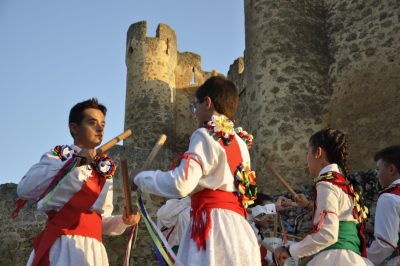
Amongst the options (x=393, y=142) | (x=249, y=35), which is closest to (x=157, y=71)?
(x=249, y=35)

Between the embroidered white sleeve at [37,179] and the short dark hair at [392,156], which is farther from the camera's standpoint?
the short dark hair at [392,156]

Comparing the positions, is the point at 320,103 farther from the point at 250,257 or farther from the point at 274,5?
the point at 250,257

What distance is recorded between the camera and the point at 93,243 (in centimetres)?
340

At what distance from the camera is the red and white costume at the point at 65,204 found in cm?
326

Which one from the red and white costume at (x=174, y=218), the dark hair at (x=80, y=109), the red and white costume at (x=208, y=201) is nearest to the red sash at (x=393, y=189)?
the red and white costume at (x=208, y=201)

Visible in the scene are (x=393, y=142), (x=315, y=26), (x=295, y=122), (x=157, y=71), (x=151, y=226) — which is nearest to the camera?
(x=151, y=226)

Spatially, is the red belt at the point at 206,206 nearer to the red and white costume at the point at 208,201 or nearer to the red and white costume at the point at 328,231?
the red and white costume at the point at 208,201

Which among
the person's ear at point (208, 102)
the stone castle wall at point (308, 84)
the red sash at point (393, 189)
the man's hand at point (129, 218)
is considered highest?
the stone castle wall at point (308, 84)

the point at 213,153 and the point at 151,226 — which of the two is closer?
the point at 213,153

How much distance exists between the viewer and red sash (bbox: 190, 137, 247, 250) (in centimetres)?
299

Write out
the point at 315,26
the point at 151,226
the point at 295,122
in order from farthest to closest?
the point at 315,26 < the point at 295,122 < the point at 151,226

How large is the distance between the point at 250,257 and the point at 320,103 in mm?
7643

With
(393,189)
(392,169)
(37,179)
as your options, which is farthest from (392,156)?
Answer: (37,179)

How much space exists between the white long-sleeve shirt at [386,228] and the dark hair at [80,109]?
2237 millimetres
